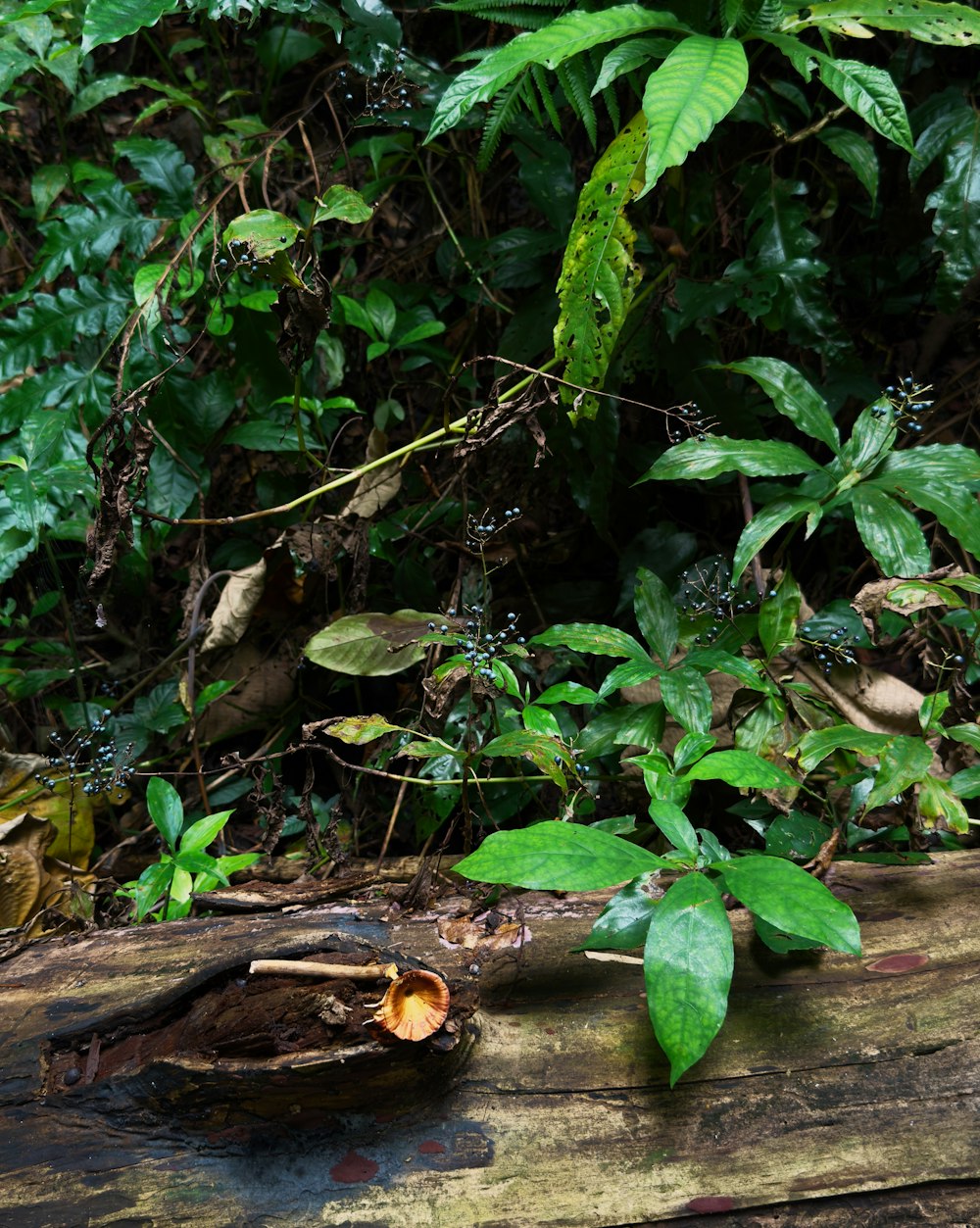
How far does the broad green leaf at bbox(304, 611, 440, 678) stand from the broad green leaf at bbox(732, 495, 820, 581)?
0.60 meters

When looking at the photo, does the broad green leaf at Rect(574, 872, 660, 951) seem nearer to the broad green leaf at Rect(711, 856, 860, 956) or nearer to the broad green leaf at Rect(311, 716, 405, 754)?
the broad green leaf at Rect(711, 856, 860, 956)

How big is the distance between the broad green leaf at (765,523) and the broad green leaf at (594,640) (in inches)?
9.1

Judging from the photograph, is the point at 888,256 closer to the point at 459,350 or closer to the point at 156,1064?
the point at 459,350

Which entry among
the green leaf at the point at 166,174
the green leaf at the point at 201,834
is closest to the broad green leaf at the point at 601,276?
the green leaf at the point at 201,834

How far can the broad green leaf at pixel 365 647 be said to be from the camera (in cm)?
185

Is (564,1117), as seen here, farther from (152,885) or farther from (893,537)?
(893,537)

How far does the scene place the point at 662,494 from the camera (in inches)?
99.3

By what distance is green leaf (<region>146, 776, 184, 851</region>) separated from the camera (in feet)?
5.67

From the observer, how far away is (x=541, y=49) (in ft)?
5.32

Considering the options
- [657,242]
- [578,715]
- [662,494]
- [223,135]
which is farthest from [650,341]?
[223,135]

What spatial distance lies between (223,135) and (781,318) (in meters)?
1.65

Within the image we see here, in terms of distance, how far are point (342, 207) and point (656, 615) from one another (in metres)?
1.01

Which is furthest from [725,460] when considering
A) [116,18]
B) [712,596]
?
[116,18]

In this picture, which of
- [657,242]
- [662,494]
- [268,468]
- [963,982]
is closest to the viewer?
[963,982]
